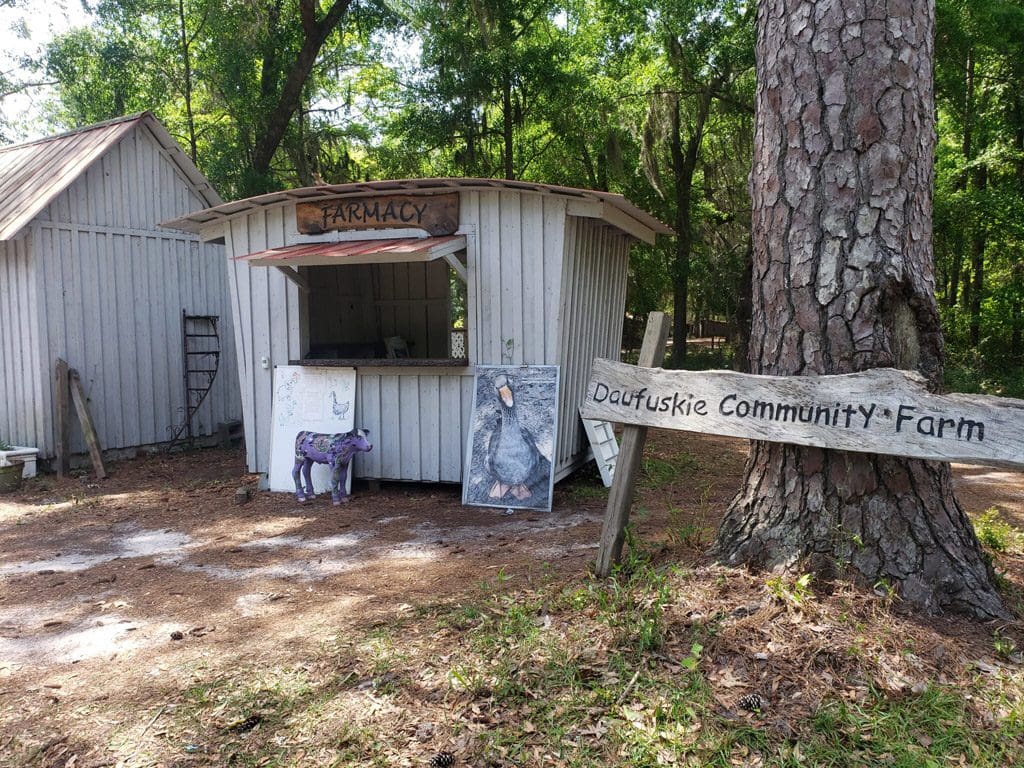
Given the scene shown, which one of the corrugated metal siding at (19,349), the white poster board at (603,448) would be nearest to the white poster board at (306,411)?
the white poster board at (603,448)

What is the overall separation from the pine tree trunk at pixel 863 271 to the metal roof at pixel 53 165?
8.21m

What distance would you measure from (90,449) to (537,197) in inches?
237

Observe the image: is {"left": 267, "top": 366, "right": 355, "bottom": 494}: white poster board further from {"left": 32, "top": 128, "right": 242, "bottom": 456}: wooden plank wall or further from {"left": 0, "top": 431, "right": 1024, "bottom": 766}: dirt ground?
{"left": 32, "top": 128, "right": 242, "bottom": 456}: wooden plank wall

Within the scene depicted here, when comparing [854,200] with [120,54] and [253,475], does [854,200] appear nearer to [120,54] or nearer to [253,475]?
[253,475]

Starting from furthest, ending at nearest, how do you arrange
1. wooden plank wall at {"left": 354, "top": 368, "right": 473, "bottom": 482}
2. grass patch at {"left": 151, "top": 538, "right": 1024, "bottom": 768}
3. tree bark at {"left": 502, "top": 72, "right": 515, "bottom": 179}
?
tree bark at {"left": 502, "top": 72, "right": 515, "bottom": 179} → wooden plank wall at {"left": 354, "top": 368, "right": 473, "bottom": 482} → grass patch at {"left": 151, "top": 538, "right": 1024, "bottom": 768}

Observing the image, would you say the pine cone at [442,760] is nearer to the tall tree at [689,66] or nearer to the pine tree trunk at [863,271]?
the pine tree trunk at [863,271]

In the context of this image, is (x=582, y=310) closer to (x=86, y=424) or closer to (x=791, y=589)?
(x=791, y=589)

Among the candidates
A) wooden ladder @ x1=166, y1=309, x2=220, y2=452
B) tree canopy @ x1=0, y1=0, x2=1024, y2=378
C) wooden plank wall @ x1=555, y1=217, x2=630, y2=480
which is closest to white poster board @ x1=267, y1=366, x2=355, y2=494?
wooden plank wall @ x1=555, y1=217, x2=630, y2=480

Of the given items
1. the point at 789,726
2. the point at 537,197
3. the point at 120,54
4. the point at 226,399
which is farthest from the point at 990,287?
the point at 120,54

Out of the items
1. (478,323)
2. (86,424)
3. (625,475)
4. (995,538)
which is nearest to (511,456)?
(478,323)

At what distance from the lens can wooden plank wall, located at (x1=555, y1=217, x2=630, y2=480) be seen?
7.13m

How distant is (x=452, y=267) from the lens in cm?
759

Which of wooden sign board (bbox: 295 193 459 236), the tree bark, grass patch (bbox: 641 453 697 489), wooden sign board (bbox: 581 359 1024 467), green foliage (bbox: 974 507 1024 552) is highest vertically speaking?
the tree bark

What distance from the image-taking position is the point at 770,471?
12.0ft
